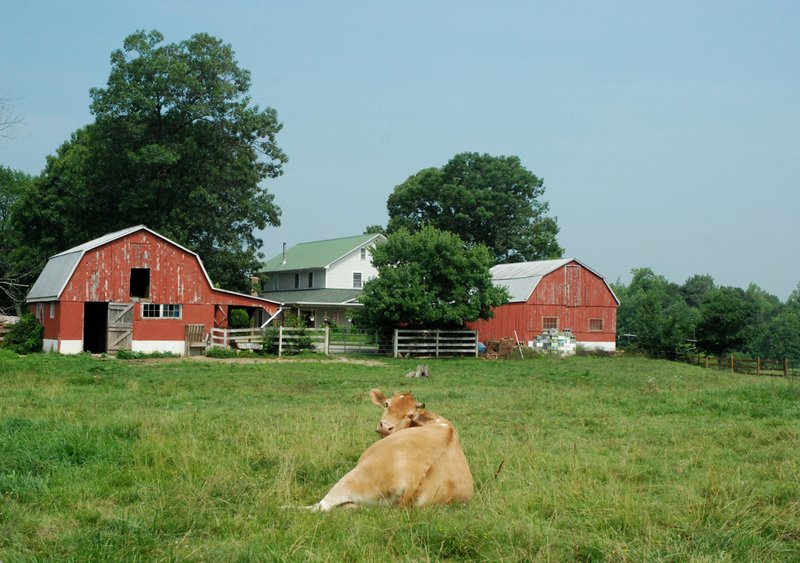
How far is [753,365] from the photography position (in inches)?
1444

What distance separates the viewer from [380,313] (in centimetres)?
3575

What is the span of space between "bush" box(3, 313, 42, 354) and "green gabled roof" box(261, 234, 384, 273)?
22.4 metres

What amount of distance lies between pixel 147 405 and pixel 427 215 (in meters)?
53.5

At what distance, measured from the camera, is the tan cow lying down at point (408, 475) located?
20.7 ft

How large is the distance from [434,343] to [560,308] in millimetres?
10602

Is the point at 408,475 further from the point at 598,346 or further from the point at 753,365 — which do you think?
the point at 598,346

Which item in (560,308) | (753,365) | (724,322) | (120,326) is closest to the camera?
(120,326)

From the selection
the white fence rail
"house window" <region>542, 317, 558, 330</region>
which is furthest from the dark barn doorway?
"house window" <region>542, 317, 558, 330</region>

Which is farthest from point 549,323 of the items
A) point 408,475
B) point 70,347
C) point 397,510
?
point 397,510

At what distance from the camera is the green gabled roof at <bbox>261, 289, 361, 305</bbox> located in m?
51.0

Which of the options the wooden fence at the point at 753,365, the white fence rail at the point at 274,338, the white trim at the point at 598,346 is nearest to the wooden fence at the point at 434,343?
the white fence rail at the point at 274,338

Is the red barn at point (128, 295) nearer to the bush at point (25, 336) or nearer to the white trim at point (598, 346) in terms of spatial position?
the bush at point (25, 336)

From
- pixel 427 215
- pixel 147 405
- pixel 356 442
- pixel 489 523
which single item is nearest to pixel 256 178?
pixel 427 215

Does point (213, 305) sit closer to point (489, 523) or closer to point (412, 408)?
point (412, 408)
